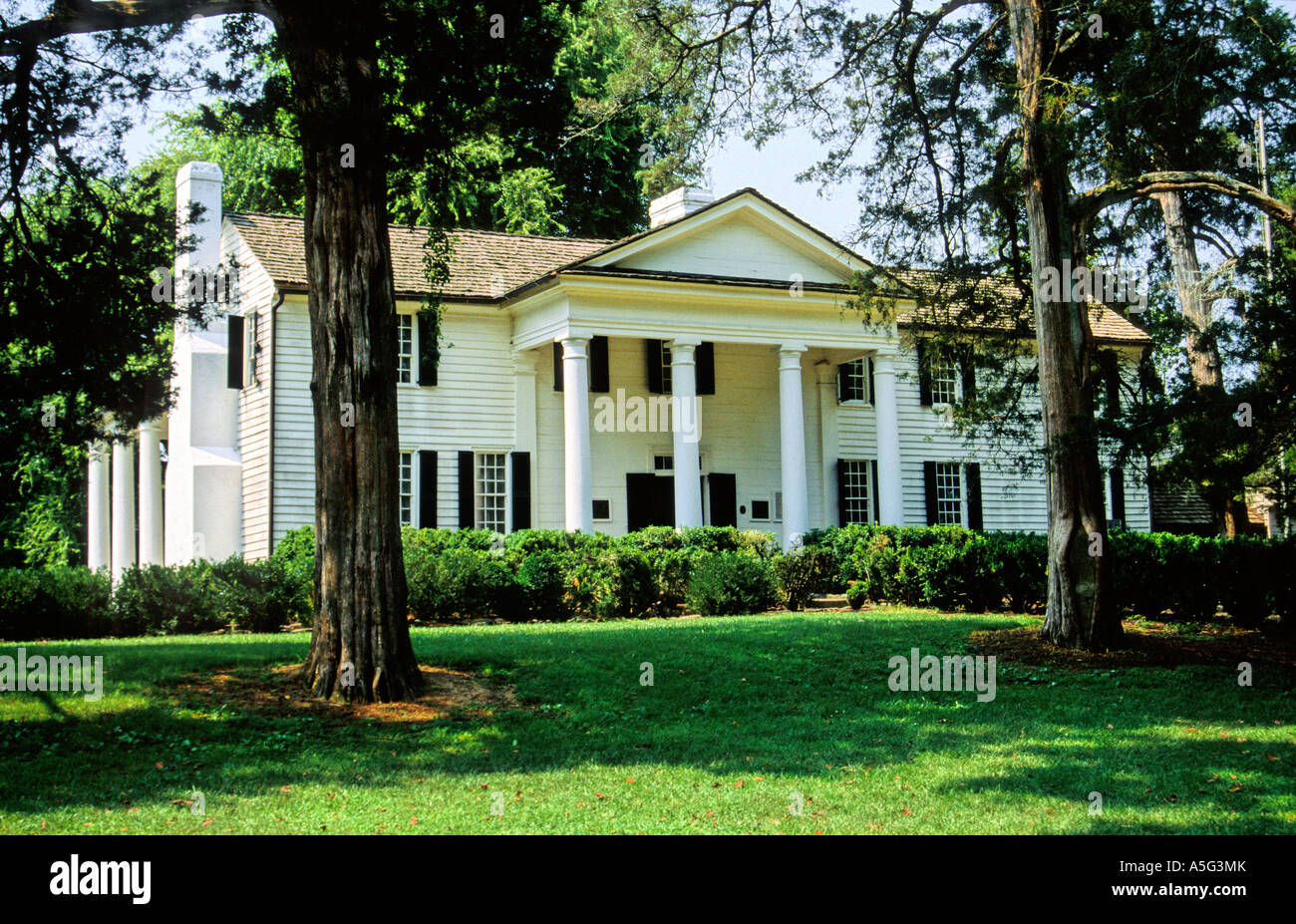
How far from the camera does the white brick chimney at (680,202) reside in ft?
86.2

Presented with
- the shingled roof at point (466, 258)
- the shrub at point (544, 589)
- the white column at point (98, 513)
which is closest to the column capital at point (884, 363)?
the shingled roof at point (466, 258)

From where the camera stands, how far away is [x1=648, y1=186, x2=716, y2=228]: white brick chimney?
26.3 meters

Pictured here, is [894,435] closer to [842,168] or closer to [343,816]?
[842,168]

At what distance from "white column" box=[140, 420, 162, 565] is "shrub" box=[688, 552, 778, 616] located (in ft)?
45.7

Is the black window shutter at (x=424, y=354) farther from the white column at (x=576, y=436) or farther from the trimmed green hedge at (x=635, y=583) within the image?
the trimmed green hedge at (x=635, y=583)

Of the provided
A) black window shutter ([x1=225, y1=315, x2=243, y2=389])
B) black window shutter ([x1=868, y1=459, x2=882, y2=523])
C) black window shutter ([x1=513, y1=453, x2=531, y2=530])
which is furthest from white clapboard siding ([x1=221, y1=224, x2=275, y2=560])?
black window shutter ([x1=868, y1=459, x2=882, y2=523])

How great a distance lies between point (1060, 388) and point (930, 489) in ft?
45.9

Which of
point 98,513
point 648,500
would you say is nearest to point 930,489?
point 648,500

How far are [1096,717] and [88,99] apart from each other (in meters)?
11.6

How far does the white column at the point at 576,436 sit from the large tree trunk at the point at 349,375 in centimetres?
1101

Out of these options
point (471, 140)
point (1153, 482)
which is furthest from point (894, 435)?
point (471, 140)

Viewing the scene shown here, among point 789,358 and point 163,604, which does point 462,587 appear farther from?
point 789,358

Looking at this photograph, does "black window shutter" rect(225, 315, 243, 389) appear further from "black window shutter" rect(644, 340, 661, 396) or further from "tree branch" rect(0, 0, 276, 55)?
"tree branch" rect(0, 0, 276, 55)

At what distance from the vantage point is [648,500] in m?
25.2
